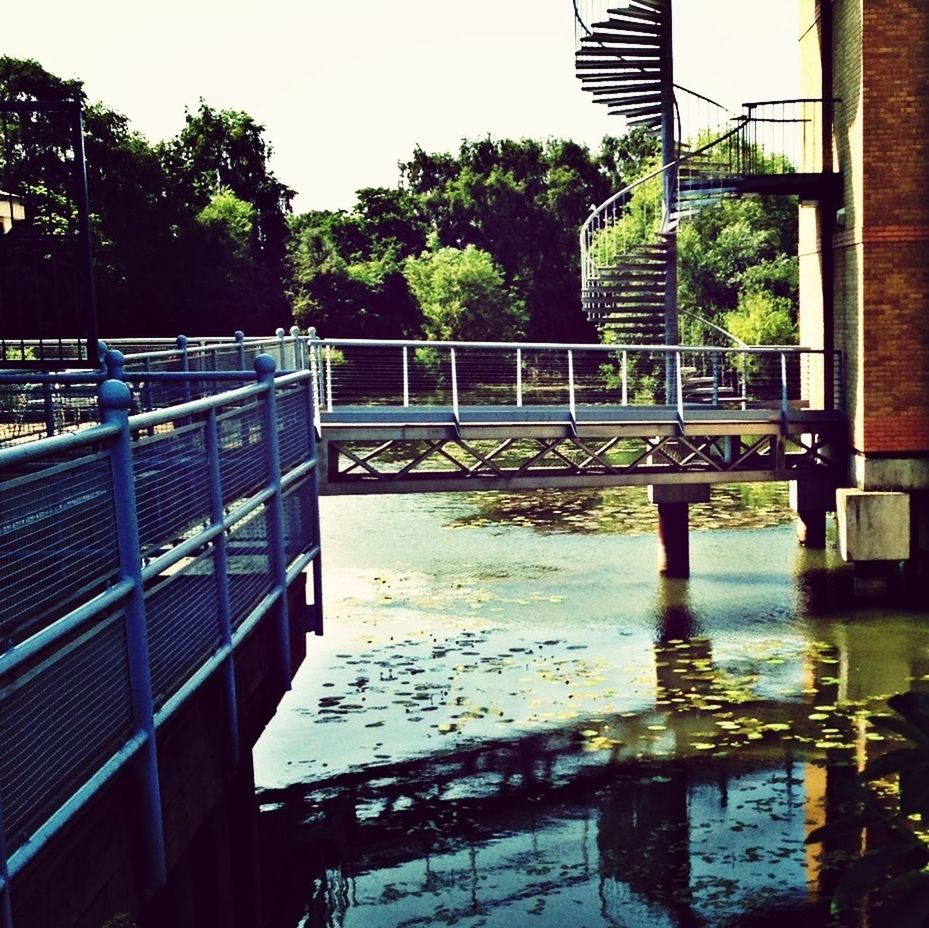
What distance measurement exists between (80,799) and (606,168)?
67230mm

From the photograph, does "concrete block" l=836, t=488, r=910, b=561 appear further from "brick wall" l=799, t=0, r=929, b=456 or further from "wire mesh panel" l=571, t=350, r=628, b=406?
"wire mesh panel" l=571, t=350, r=628, b=406

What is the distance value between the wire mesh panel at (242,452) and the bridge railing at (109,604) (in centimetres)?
2

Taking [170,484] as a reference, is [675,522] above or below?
below

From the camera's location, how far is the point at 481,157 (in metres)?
71.2

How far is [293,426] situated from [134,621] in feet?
12.1

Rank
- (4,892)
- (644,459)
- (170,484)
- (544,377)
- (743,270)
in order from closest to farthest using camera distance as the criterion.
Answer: (4,892) < (170,484) < (644,459) < (544,377) < (743,270)

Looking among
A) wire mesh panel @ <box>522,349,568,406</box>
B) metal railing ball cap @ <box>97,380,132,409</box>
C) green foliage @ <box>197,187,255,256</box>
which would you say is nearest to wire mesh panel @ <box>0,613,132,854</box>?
metal railing ball cap @ <box>97,380,132,409</box>

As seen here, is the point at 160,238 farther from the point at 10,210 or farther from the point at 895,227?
the point at 10,210

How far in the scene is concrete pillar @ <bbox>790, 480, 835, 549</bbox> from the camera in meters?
19.7

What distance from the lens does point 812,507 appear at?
19672 mm

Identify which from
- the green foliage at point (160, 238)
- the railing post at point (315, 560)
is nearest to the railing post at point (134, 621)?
the railing post at point (315, 560)

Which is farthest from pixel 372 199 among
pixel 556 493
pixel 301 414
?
pixel 301 414

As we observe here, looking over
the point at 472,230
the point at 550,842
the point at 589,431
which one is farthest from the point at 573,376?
the point at 472,230

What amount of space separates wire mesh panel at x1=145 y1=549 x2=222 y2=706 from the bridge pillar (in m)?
13.8
